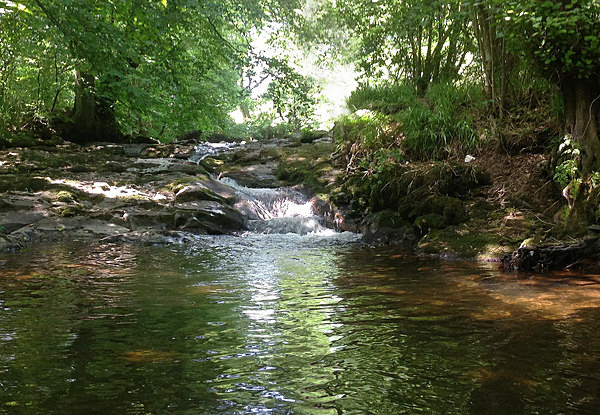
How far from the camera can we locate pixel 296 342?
2.44m

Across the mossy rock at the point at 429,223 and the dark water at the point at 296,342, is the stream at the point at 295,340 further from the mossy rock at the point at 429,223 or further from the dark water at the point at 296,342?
the mossy rock at the point at 429,223

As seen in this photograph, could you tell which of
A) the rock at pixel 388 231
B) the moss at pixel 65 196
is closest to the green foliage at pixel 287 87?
the rock at pixel 388 231

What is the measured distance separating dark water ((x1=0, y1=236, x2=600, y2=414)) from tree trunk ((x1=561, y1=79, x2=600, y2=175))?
6.43 ft

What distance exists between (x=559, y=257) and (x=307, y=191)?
6214mm

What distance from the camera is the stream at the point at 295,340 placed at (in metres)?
1.73

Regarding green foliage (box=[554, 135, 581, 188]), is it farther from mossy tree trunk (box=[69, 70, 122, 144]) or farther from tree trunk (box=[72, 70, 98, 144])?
tree trunk (box=[72, 70, 98, 144])

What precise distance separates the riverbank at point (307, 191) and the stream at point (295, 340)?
175 centimetres

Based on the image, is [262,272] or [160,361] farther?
[262,272]

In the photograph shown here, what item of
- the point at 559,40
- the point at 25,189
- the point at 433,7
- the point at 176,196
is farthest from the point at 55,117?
the point at 559,40

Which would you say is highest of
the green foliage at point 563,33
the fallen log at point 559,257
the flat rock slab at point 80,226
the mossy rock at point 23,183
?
the green foliage at point 563,33

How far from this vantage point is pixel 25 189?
8414mm

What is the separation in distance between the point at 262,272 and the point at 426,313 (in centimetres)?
214

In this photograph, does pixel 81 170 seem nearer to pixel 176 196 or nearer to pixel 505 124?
pixel 176 196

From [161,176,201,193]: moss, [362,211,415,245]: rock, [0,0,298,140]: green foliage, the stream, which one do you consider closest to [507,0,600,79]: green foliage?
Answer: the stream
